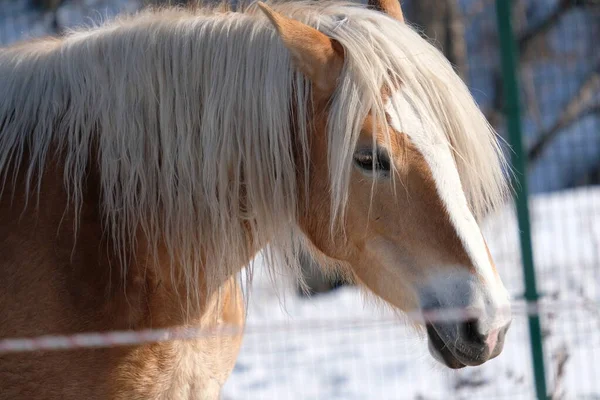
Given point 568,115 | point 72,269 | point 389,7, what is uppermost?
point 389,7

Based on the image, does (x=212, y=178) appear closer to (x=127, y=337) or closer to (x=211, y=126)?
(x=211, y=126)

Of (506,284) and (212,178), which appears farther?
(506,284)

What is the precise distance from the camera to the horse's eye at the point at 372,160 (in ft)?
6.44

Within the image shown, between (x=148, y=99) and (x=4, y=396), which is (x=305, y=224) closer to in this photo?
(x=148, y=99)

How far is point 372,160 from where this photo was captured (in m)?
1.97

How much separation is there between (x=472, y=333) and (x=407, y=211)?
0.34 meters

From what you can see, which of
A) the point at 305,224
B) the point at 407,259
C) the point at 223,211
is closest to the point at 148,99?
the point at 223,211

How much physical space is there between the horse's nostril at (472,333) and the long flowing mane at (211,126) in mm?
415

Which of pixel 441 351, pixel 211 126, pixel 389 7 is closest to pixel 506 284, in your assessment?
pixel 389 7

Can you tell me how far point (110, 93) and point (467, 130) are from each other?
0.99m

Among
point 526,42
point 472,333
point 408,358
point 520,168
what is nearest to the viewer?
point 472,333

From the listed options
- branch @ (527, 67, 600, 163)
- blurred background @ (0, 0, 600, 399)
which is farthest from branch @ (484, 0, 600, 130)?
branch @ (527, 67, 600, 163)

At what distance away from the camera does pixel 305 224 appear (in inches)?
84.2

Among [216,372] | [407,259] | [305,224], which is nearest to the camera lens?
[407,259]
